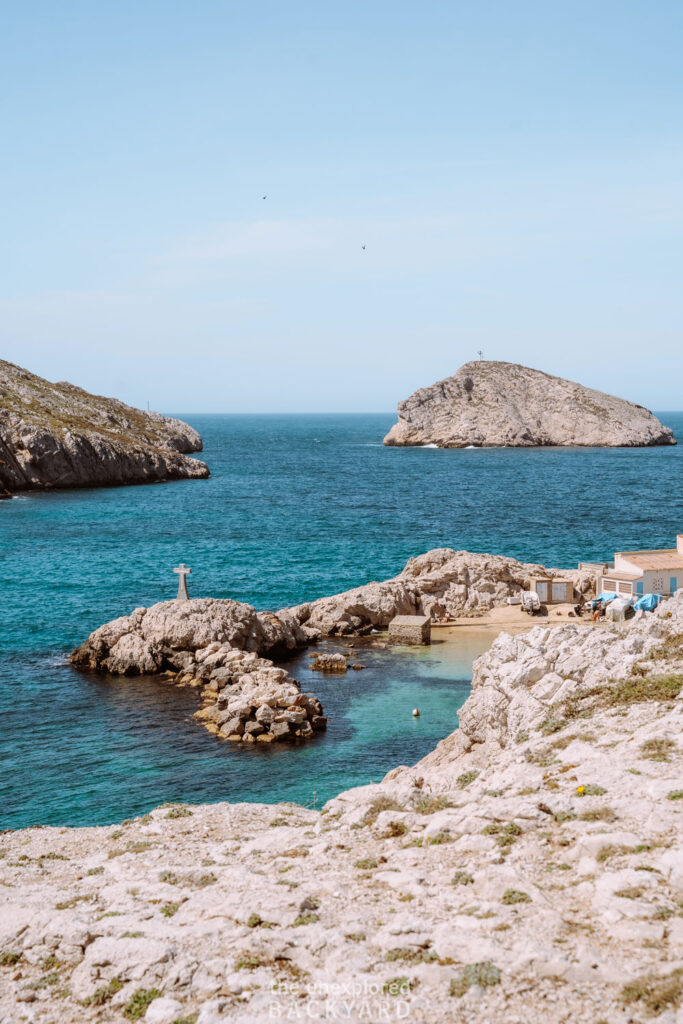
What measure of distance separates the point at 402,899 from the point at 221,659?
90.4 ft

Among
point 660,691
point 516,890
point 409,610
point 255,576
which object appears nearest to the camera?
point 516,890

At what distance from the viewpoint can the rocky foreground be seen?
1077 cm

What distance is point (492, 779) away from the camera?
687 inches

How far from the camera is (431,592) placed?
52688 mm

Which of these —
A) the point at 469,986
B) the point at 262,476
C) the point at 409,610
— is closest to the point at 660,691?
the point at 469,986

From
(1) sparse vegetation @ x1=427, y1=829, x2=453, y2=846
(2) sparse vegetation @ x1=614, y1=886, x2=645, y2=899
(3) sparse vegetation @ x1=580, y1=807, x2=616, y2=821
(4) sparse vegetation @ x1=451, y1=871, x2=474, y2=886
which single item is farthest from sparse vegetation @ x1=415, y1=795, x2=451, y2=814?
(2) sparse vegetation @ x1=614, y1=886, x2=645, y2=899

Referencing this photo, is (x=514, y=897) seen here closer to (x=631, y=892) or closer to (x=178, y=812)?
(x=631, y=892)

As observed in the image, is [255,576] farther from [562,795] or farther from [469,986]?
[469,986]

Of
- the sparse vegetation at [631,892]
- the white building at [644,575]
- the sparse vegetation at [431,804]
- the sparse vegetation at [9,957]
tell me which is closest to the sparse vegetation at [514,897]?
the sparse vegetation at [631,892]

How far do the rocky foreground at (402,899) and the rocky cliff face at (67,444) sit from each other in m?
107

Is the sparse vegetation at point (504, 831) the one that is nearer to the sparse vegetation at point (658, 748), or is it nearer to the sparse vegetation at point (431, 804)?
the sparse vegetation at point (431, 804)

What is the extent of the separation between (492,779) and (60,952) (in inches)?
338

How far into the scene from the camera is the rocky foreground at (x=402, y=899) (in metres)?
10.8

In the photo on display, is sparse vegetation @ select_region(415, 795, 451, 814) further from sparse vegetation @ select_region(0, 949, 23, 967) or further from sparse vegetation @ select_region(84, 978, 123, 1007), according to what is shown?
sparse vegetation @ select_region(0, 949, 23, 967)
